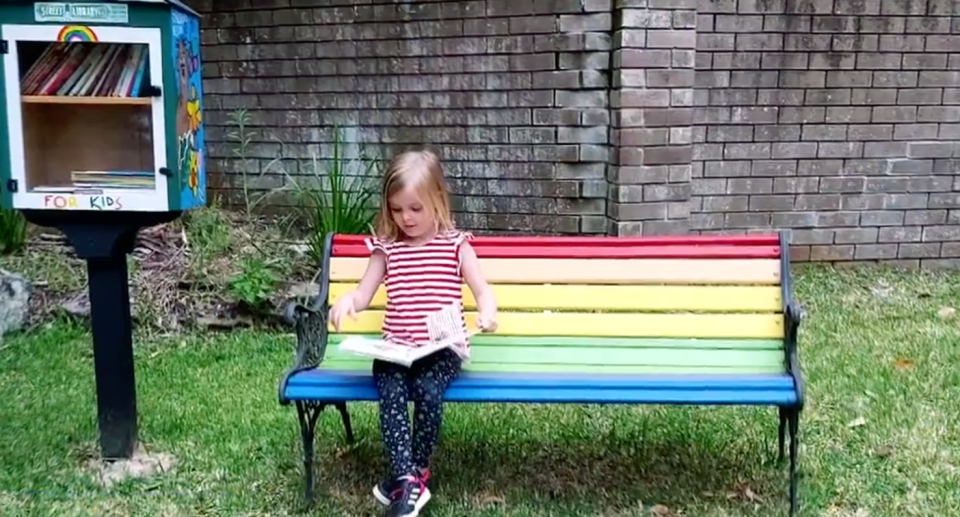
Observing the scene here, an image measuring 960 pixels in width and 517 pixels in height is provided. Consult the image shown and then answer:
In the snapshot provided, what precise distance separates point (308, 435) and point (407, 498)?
0.42 m

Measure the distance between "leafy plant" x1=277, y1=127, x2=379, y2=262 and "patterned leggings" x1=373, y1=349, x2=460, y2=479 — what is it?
97.8 inches

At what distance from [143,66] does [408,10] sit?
3.06 meters

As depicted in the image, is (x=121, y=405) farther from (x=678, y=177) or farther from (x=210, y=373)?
(x=678, y=177)

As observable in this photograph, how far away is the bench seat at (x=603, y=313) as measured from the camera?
9.62 ft

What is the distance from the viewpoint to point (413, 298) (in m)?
2.92

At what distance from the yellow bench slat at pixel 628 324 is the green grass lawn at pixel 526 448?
539mm

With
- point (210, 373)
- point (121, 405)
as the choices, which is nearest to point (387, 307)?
point (121, 405)

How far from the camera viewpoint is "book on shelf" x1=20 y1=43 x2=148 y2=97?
305 cm

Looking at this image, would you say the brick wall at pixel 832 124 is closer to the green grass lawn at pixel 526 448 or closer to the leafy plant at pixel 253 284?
the green grass lawn at pixel 526 448

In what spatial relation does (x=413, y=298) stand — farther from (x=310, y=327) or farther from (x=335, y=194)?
(x=335, y=194)

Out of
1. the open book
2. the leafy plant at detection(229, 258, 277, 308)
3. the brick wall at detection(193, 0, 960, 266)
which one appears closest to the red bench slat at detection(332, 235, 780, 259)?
the open book

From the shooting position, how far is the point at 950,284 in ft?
19.1

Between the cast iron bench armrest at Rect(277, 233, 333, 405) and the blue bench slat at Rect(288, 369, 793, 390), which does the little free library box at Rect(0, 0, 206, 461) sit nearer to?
the cast iron bench armrest at Rect(277, 233, 333, 405)

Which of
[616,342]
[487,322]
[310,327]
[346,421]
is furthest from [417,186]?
[346,421]
